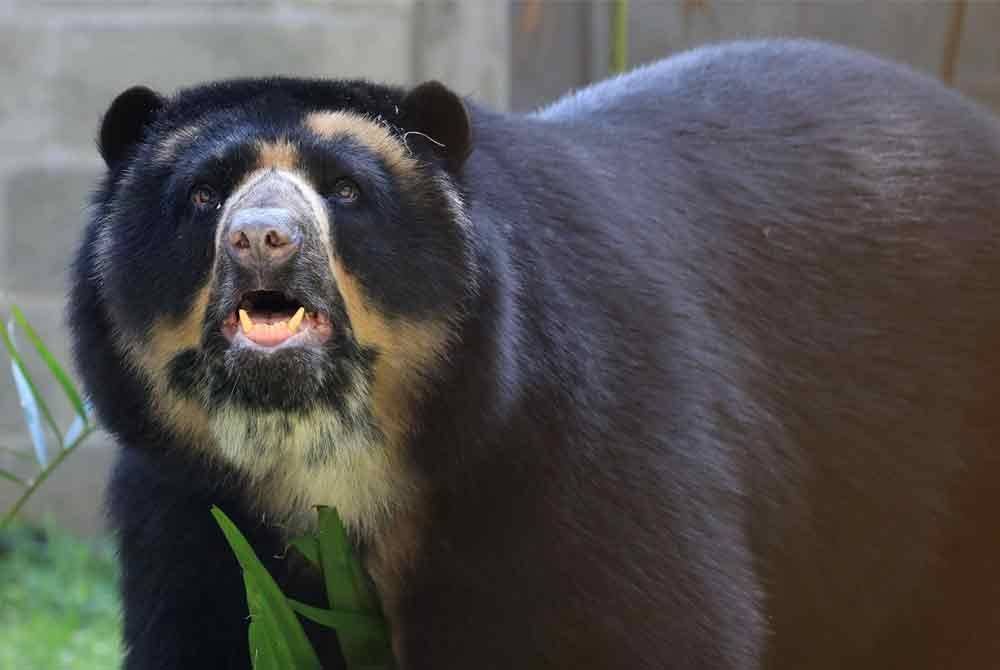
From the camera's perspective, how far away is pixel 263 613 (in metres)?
3.66

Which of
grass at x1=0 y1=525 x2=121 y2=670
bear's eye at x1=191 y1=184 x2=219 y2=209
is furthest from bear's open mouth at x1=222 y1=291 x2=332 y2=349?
grass at x1=0 y1=525 x2=121 y2=670

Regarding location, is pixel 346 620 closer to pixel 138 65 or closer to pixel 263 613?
pixel 263 613

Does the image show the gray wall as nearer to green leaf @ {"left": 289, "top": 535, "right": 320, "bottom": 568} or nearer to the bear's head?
the bear's head

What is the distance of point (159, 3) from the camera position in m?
7.59

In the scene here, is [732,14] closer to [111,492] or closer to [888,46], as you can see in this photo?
[888,46]

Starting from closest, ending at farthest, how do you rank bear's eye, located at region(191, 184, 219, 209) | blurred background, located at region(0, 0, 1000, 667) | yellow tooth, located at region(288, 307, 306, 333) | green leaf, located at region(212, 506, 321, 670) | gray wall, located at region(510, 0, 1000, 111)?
yellow tooth, located at region(288, 307, 306, 333), bear's eye, located at region(191, 184, 219, 209), green leaf, located at region(212, 506, 321, 670), gray wall, located at region(510, 0, 1000, 111), blurred background, located at region(0, 0, 1000, 667)

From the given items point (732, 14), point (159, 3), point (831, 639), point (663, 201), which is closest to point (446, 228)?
point (663, 201)

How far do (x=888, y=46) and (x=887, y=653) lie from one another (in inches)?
97.5

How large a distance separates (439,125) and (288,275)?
20.3 inches

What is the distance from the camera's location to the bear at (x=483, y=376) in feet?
11.7

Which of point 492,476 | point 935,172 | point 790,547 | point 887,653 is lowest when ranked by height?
point 887,653

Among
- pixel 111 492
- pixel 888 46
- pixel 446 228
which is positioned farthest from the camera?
pixel 888 46

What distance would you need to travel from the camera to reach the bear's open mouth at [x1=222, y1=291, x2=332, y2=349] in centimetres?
343

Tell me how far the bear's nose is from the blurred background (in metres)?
3.41
